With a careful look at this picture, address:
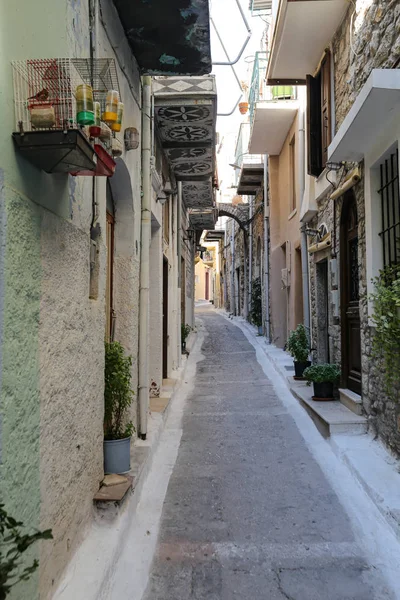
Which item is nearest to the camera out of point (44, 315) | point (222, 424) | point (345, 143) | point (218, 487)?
point (44, 315)

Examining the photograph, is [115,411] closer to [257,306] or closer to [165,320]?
[165,320]

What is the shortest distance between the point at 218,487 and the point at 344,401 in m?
2.61

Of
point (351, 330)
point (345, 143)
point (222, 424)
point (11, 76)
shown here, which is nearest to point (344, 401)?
point (351, 330)

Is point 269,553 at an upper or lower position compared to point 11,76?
lower

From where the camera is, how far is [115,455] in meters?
3.90

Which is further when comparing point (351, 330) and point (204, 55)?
point (351, 330)

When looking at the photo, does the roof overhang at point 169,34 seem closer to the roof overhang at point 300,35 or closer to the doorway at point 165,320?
the roof overhang at point 300,35

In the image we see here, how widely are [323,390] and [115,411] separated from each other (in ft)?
11.7

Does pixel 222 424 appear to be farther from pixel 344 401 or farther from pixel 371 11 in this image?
pixel 371 11

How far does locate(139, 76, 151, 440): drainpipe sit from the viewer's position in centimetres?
A: 517

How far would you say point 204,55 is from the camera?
14.6 feet

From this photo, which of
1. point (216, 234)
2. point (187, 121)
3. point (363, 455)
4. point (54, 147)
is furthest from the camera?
point (216, 234)

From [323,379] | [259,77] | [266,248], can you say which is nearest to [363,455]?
[323,379]

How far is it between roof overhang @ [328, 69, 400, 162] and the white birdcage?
2.55 m
